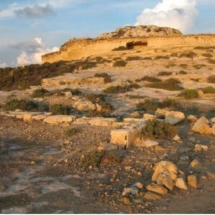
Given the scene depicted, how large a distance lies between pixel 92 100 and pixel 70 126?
5091 millimetres

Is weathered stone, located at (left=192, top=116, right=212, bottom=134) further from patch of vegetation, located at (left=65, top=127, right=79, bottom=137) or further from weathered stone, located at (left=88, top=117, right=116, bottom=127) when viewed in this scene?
patch of vegetation, located at (left=65, top=127, right=79, bottom=137)

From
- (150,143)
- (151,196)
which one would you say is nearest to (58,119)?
(150,143)

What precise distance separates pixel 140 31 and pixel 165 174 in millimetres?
36195

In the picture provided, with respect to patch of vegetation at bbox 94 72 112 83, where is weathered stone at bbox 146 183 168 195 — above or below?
below

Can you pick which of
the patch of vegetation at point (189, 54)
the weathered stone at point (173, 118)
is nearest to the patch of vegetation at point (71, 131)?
the weathered stone at point (173, 118)

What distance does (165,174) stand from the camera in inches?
256

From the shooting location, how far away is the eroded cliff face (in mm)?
34344

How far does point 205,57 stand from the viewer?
2833 cm

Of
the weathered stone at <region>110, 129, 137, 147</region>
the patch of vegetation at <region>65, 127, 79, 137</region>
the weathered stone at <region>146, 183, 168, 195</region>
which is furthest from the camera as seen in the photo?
the patch of vegetation at <region>65, 127, 79, 137</region>

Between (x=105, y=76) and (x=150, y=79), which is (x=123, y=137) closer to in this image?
(x=150, y=79)

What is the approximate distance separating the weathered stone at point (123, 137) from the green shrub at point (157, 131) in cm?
38

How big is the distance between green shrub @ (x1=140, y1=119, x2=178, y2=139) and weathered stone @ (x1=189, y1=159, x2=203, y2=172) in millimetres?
1764

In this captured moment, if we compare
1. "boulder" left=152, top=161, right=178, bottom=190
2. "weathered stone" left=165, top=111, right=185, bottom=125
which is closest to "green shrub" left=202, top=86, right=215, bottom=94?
"weathered stone" left=165, top=111, right=185, bottom=125

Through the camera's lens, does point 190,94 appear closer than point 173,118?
No
